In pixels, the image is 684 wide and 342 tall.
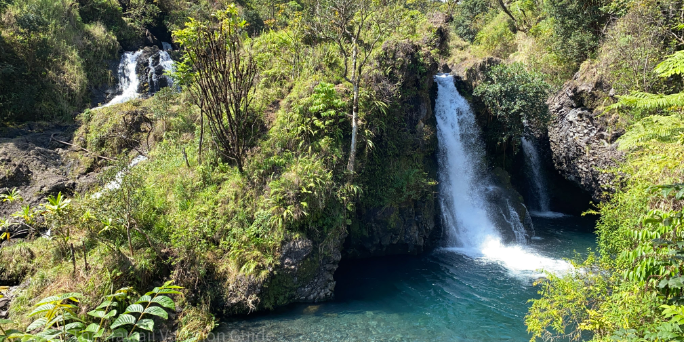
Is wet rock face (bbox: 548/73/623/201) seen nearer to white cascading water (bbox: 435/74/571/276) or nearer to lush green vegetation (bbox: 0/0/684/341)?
lush green vegetation (bbox: 0/0/684/341)

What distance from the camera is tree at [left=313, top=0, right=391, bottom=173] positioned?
13227 mm

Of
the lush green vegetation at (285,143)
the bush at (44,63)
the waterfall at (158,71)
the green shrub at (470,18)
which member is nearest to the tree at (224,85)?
the lush green vegetation at (285,143)

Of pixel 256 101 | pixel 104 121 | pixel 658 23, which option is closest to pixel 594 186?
pixel 658 23

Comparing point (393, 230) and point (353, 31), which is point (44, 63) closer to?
point (353, 31)

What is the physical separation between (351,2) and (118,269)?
40.6 feet

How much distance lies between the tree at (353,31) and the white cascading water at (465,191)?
6.00 m

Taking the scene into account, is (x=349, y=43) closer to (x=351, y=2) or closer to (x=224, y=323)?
(x=351, y=2)

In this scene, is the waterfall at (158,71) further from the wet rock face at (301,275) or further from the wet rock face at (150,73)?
the wet rock face at (301,275)

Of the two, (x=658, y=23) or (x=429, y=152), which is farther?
(x=429, y=152)

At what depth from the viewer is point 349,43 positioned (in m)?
17.9

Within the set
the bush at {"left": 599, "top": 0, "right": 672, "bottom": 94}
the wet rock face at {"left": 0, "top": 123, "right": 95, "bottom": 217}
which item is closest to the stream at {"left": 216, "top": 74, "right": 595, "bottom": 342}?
the bush at {"left": 599, "top": 0, "right": 672, "bottom": 94}

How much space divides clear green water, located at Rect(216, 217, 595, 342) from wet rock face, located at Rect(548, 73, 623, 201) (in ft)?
11.9

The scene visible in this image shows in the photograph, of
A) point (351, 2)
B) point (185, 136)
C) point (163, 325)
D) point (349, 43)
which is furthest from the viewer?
point (349, 43)

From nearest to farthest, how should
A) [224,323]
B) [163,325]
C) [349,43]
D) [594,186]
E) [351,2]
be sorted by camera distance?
1. [163,325]
2. [224,323]
3. [351,2]
4. [594,186]
5. [349,43]
